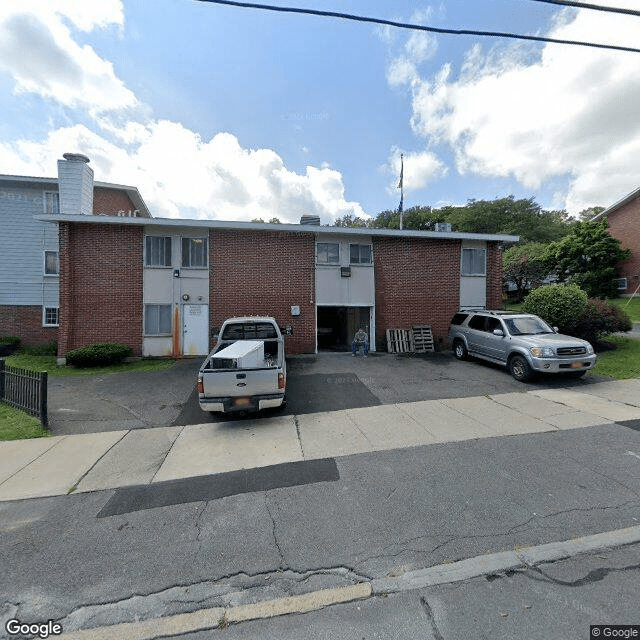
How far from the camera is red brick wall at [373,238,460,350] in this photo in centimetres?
1424

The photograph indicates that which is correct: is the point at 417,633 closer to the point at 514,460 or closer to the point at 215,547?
the point at 215,547

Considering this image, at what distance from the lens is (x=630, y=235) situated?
2530cm

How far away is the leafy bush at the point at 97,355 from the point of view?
11.5m

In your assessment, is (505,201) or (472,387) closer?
(472,387)

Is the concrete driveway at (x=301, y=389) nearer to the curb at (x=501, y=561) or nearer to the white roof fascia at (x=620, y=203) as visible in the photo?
the curb at (x=501, y=561)

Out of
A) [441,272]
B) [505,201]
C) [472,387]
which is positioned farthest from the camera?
[505,201]

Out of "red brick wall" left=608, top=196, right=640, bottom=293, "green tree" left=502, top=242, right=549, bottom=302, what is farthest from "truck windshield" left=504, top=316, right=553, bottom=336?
"red brick wall" left=608, top=196, right=640, bottom=293

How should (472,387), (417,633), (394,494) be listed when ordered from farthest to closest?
(472,387) → (394,494) → (417,633)

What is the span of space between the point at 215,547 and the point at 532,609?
2728 millimetres

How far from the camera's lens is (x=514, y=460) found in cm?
462

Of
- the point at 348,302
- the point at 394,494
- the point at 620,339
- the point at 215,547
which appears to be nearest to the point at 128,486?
the point at 215,547

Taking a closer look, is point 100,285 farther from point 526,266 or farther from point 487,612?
point 526,266

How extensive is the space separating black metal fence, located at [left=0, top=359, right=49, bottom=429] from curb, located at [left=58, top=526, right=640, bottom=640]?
222 inches

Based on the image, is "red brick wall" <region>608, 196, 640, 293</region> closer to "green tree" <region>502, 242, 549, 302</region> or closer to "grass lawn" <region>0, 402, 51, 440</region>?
"green tree" <region>502, 242, 549, 302</region>
